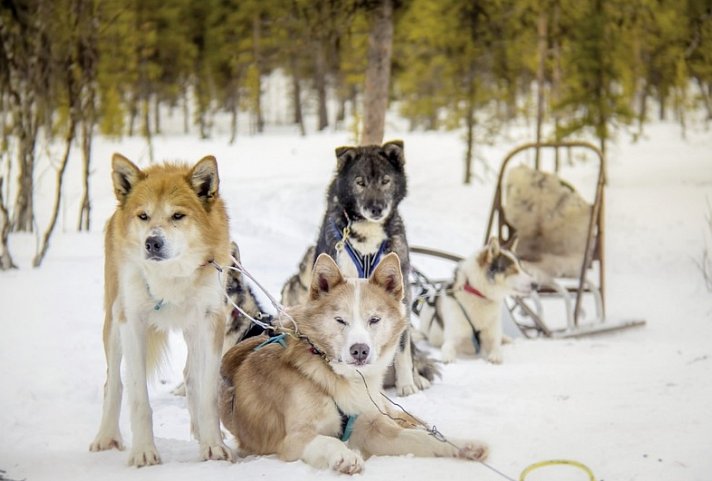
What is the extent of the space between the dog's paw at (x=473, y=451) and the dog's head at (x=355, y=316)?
1.73 feet

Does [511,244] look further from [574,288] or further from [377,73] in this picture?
[377,73]

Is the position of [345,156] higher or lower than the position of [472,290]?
higher

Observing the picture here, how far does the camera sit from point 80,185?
17.7 m

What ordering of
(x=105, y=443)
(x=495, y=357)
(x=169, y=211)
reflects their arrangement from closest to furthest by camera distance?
(x=169, y=211) → (x=105, y=443) → (x=495, y=357)

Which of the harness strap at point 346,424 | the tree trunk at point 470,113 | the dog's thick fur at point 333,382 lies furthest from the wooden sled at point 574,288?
the tree trunk at point 470,113

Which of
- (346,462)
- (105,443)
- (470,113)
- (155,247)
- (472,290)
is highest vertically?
(470,113)

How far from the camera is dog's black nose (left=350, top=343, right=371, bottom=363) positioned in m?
3.25

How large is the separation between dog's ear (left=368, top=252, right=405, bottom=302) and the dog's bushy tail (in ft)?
3.75

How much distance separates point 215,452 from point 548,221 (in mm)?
5898

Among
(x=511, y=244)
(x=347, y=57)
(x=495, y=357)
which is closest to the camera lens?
(x=495, y=357)

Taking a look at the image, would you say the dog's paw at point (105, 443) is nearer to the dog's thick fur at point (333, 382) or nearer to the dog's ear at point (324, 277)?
the dog's thick fur at point (333, 382)

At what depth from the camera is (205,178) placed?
3506 millimetres

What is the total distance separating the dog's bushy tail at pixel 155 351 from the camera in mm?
3797

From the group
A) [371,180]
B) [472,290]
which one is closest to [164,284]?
[371,180]
